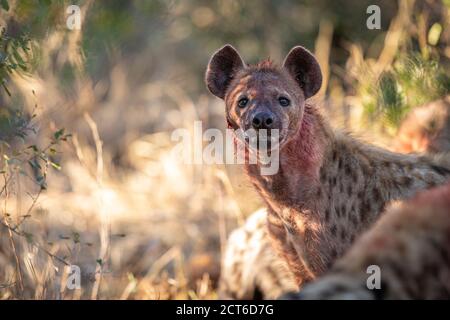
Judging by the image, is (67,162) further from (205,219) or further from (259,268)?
(259,268)

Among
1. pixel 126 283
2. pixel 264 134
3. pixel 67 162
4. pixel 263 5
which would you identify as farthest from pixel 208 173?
Result: pixel 264 134

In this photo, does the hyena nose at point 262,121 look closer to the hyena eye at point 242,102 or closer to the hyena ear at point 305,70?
the hyena eye at point 242,102

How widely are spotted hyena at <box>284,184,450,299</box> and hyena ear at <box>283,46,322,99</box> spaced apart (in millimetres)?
2276

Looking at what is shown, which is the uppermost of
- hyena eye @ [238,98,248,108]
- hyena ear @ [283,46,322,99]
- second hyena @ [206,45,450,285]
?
hyena ear @ [283,46,322,99]

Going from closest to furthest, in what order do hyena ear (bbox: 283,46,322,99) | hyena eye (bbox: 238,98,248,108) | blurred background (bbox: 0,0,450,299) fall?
hyena eye (bbox: 238,98,248,108), hyena ear (bbox: 283,46,322,99), blurred background (bbox: 0,0,450,299)

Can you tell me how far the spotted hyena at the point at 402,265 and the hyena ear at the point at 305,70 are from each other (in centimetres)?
228

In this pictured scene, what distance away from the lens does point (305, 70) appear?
472cm

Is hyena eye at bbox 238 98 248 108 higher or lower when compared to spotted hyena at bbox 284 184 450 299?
higher

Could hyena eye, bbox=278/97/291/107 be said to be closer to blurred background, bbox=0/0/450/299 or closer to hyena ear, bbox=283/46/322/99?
hyena ear, bbox=283/46/322/99

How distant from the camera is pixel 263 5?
9852 millimetres

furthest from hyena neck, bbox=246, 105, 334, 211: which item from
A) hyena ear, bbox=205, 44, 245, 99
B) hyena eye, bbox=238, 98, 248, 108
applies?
hyena ear, bbox=205, 44, 245, 99

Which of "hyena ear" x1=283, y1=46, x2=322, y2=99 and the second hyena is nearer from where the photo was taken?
the second hyena

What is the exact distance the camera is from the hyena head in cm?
429
